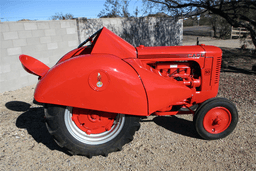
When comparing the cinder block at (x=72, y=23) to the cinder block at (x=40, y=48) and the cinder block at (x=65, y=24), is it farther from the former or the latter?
the cinder block at (x=40, y=48)

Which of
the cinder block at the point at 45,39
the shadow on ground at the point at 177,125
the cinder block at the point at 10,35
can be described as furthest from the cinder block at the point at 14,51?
the shadow on ground at the point at 177,125

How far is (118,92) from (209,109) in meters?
1.42

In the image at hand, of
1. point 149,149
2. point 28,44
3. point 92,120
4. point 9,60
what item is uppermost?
point 28,44

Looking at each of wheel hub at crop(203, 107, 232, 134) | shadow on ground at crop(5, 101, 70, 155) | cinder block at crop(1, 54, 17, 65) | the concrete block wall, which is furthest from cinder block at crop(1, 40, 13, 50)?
wheel hub at crop(203, 107, 232, 134)

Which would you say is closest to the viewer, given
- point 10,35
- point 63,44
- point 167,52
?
point 167,52

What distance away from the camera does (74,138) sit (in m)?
2.61

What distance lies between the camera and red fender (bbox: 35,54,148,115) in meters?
2.40

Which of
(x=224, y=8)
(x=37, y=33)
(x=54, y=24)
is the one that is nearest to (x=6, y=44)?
(x=37, y=33)

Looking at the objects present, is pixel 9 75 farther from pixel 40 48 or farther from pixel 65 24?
pixel 65 24

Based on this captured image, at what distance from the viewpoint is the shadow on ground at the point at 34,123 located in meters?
3.08

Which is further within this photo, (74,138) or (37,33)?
(37,33)

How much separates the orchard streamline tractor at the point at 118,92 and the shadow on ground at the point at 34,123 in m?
0.42

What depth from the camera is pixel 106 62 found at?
2.46m

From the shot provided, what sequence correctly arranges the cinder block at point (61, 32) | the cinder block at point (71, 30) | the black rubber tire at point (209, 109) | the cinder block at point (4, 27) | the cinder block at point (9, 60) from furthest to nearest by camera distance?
the cinder block at point (71, 30) < the cinder block at point (61, 32) < the cinder block at point (9, 60) < the cinder block at point (4, 27) < the black rubber tire at point (209, 109)
